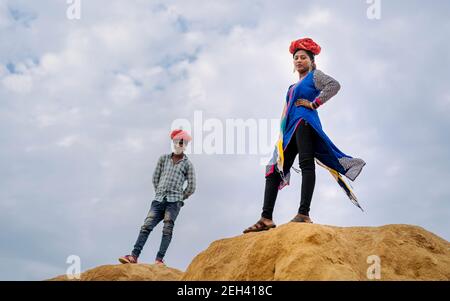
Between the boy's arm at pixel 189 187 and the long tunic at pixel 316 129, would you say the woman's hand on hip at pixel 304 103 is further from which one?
the boy's arm at pixel 189 187

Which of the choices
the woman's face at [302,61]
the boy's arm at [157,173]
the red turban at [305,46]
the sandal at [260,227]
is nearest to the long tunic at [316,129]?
the woman's face at [302,61]

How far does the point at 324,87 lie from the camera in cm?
638

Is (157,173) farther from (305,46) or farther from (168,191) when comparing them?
(305,46)

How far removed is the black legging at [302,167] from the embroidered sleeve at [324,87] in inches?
12.6

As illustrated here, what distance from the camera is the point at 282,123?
658cm

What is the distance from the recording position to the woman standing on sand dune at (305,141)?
20.4ft

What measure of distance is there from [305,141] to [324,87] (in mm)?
740

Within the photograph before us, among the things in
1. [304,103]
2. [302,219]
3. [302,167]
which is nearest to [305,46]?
[304,103]
